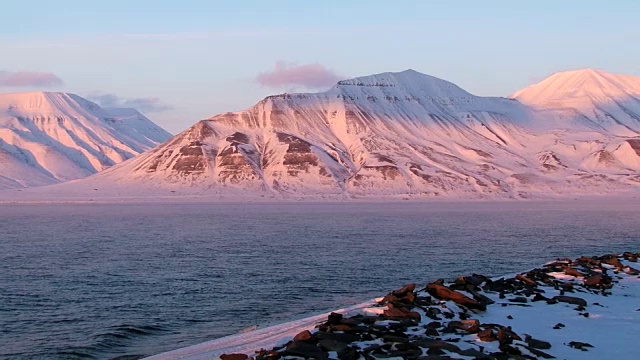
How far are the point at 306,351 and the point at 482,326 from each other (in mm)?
5479

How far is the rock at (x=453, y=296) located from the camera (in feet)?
82.6

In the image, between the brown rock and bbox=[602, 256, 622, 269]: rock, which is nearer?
the brown rock

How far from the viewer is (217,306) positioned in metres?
36.6

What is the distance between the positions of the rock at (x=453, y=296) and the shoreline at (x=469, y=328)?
3 cm

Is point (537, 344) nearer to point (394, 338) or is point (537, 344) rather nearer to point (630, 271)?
point (394, 338)

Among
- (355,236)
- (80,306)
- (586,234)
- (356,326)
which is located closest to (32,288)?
(80,306)

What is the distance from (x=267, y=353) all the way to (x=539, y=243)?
2332 inches

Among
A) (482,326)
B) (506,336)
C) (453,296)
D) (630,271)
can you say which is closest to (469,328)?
(482,326)

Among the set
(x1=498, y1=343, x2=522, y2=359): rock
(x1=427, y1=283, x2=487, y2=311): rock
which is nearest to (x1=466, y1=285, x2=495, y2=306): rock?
(x1=427, y1=283, x2=487, y2=311): rock

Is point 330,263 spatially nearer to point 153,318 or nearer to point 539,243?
point 153,318

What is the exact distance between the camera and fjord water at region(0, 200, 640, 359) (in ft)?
102

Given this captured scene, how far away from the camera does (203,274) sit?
4884 centimetres

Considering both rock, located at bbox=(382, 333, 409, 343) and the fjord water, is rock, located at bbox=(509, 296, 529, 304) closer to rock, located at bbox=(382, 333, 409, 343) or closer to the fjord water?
rock, located at bbox=(382, 333, 409, 343)

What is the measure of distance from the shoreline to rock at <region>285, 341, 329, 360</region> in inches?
0.9
